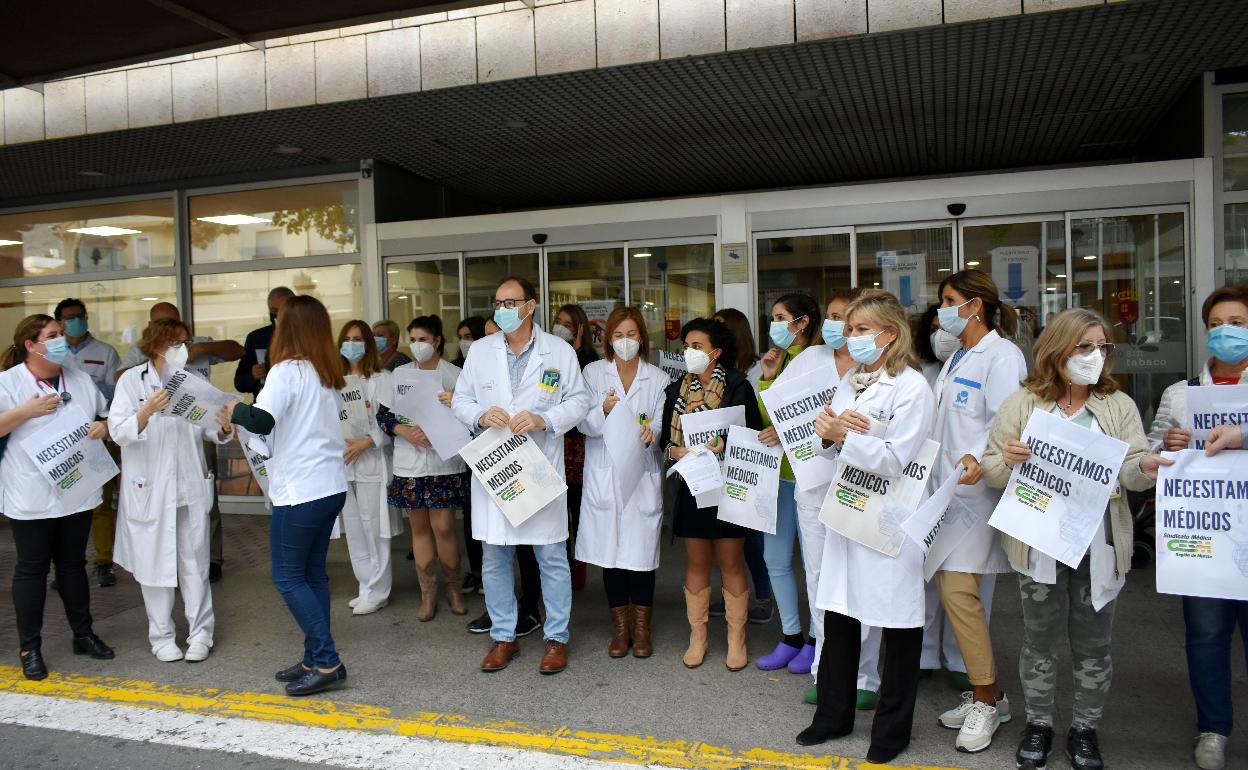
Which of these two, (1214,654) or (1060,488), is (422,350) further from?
(1214,654)

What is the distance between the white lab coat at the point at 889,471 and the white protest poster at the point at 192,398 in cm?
340

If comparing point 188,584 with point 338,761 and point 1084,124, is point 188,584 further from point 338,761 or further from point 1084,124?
point 1084,124

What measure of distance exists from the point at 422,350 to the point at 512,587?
187cm

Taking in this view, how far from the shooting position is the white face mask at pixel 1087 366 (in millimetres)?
3508

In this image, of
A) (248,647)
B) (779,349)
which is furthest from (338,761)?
(779,349)

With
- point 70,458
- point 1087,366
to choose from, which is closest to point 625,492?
point 1087,366

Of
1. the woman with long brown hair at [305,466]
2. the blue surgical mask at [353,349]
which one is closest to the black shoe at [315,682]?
the woman with long brown hair at [305,466]

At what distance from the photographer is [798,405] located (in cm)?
427

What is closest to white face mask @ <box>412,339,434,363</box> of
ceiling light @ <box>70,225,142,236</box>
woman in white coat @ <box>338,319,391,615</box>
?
woman in white coat @ <box>338,319,391,615</box>

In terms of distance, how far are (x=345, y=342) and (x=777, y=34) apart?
3.57 metres

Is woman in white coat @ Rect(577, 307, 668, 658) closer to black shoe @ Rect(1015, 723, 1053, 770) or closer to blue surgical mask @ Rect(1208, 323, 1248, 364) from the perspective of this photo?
black shoe @ Rect(1015, 723, 1053, 770)

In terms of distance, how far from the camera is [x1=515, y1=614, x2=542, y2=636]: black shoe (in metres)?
5.57

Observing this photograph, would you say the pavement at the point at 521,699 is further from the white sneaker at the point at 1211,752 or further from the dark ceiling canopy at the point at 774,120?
the dark ceiling canopy at the point at 774,120

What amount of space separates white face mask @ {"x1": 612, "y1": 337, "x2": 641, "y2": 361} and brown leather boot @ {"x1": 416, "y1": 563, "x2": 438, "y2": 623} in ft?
6.67
